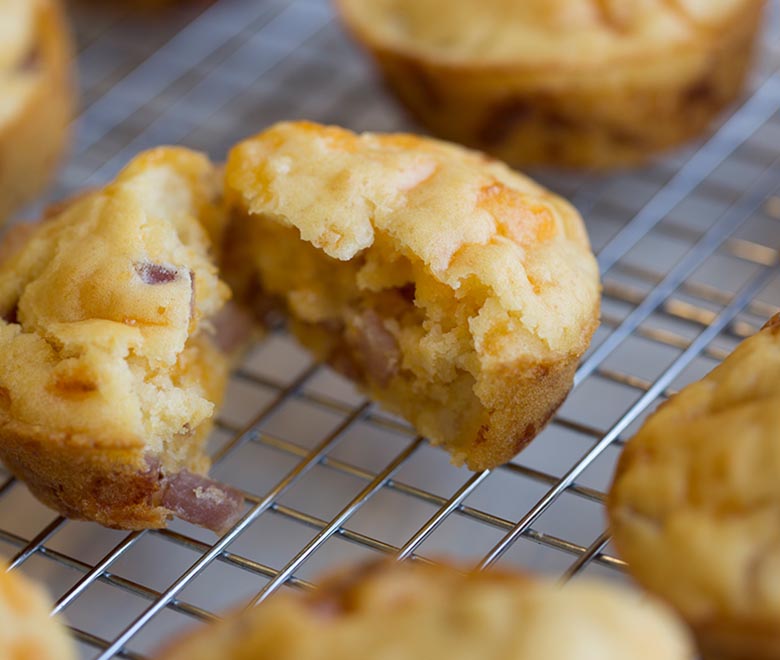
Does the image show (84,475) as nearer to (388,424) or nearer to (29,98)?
(388,424)

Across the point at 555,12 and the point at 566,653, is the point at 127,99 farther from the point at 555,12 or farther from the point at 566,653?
the point at 566,653

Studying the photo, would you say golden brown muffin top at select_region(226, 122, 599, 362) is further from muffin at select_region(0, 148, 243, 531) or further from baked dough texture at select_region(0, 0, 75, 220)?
baked dough texture at select_region(0, 0, 75, 220)

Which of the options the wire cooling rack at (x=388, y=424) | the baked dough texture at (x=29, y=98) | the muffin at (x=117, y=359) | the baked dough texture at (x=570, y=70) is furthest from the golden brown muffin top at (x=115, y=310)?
the baked dough texture at (x=570, y=70)

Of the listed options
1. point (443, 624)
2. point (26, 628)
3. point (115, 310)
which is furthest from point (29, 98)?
point (443, 624)

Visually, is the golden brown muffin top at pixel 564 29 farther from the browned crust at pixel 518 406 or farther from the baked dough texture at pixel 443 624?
the baked dough texture at pixel 443 624

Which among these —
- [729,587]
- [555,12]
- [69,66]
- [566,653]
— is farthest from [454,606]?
[69,66]
